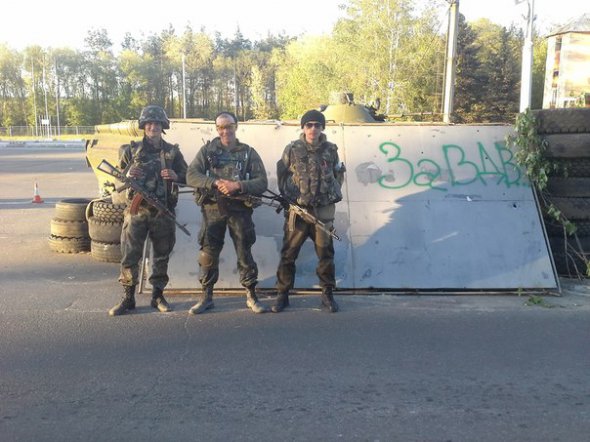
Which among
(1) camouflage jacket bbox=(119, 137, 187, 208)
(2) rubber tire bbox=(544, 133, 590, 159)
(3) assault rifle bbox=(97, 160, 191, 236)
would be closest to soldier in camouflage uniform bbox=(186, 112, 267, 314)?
(1) camouflage jacket bbox=(119, 137, 187, 208)

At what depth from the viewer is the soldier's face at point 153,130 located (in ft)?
18.1

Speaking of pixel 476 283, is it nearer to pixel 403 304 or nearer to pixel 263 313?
pixel 403 304

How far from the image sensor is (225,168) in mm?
5566

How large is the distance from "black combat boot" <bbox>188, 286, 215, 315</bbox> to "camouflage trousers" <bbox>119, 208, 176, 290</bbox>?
40 centimetres

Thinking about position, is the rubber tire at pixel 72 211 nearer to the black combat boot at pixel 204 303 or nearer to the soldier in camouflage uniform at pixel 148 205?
the soldier in camouflage uniform at pixel 148 205

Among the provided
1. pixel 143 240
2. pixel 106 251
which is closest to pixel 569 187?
pixel 143 240

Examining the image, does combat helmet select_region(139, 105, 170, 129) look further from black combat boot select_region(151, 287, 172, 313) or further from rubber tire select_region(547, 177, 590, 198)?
rubber tire select_region(547, 177, 590, 198)

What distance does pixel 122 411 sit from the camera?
12.0 ft

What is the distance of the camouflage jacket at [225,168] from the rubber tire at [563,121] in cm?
337

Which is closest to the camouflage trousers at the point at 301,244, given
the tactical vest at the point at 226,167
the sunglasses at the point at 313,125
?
the tactical vest at the point at 226,167

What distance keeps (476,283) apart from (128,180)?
3741mm

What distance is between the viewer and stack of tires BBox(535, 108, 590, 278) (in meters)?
6.64

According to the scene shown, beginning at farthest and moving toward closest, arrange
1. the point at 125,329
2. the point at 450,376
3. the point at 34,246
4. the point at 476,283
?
the point at 34,246, the point at 476,283, the point at 125,329, the point at 450,376

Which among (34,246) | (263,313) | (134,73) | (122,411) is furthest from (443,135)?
(134,73)
